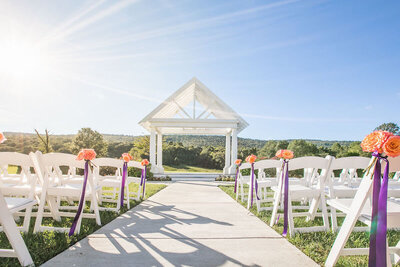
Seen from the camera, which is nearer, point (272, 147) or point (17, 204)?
point (17, 204)

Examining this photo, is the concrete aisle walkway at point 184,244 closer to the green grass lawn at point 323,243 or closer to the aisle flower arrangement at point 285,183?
the green grass lawn at point 323,243

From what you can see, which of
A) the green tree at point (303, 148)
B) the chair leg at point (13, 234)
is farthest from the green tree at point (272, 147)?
the chair leg at point (13, 234)

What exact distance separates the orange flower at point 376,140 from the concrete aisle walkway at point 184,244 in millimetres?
1378

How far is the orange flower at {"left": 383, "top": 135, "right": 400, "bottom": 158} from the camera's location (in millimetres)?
1903

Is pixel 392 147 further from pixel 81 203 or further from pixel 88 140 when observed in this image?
pixel 88 140

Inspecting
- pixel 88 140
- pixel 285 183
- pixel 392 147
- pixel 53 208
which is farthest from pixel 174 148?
pixel 392 147

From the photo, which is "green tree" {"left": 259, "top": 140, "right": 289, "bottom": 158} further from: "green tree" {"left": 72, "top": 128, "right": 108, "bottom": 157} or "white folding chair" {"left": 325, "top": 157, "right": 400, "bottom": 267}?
"white folding chair" {"left": 325, "top": 157, "right": 400, "bottom": 267}

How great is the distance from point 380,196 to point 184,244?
2231 mm

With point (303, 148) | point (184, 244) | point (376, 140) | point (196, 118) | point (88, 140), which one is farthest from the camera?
point (88, 140)

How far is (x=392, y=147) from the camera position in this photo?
1932mm

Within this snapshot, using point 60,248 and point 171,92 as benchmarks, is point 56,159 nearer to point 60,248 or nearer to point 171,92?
point 60,248

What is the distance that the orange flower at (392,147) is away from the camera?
190 cm

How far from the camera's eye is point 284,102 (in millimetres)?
19719

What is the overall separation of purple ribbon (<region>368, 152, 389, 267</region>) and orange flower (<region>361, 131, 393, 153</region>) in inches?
4.4
